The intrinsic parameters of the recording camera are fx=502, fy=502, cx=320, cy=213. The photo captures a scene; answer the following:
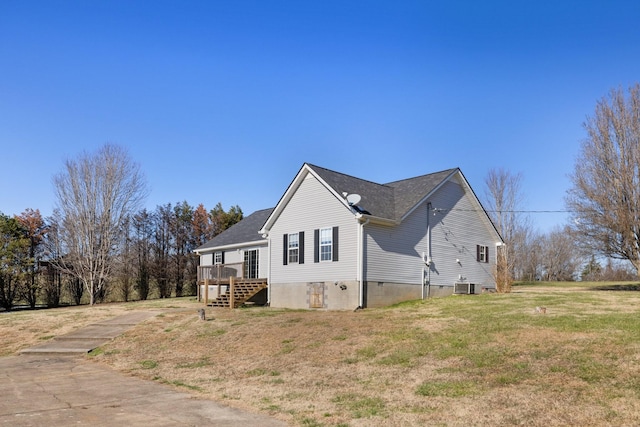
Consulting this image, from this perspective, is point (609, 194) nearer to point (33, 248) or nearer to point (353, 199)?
point (353, 199)

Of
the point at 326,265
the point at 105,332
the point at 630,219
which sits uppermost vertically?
the point at 630,219

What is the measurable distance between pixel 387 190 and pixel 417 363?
16.2m

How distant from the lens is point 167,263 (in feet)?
154

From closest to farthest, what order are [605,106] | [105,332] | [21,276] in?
[105,332]
[605,106]
[21,276]

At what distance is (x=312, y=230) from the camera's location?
2356cm

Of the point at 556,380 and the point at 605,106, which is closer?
the point at 556,380

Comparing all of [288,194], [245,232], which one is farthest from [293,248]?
→ [245,232]

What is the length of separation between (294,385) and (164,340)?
7.68 meters

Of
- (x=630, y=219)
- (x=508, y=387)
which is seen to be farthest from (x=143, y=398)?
(x=630, y=219)

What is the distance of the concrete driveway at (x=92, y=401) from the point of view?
749 cm

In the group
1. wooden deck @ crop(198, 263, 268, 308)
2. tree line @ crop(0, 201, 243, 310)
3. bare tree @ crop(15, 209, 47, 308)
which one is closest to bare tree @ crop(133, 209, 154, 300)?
tree line @ crop(0, 201, 243, 310)

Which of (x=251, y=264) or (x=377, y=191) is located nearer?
(x=377, y=191)

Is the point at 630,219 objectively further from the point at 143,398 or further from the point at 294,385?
the point at 143,398

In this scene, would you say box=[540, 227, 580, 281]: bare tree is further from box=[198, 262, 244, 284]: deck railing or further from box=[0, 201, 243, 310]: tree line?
box=[198, 262, 244, 284]: deck railing
